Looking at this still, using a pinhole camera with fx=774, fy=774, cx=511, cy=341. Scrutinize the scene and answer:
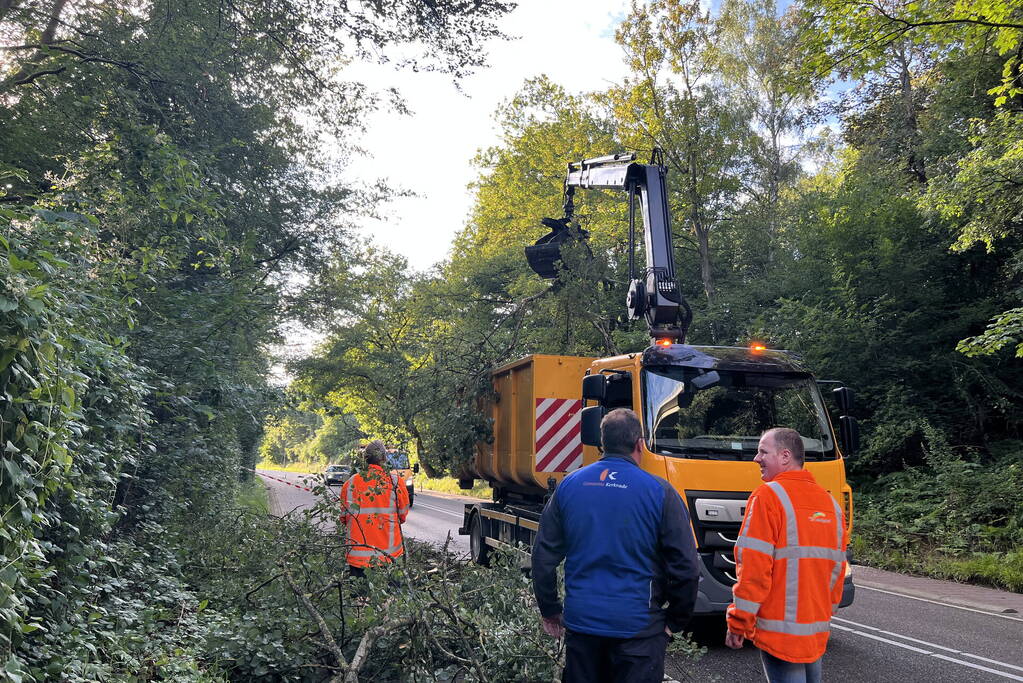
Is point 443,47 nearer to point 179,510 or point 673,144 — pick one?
point 179,510

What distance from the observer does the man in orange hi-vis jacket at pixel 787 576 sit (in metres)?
3.92

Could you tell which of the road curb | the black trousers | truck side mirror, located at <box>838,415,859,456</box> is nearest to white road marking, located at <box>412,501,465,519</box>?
the road curb

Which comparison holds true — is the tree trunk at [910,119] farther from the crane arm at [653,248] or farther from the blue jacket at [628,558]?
the blue jacket at [628,558]

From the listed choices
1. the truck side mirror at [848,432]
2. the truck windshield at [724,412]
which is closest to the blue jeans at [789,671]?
the truck windshield at [724,412]

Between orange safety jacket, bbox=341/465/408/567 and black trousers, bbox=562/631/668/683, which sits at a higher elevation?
orange safety jacket, bbox=341/465/408/567

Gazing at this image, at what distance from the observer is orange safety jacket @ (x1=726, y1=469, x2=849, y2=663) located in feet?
12.9

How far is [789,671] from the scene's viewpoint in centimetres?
393

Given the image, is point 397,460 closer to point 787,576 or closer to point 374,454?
point 374,454

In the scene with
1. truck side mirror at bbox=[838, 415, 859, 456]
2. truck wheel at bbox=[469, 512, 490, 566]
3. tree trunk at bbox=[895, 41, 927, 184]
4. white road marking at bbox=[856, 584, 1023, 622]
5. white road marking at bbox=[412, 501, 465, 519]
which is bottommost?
white road marking at bbox=[856, 584, 1023, 622]

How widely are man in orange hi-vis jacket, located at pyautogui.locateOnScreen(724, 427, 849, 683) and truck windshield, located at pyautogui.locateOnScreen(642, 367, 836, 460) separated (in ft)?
9.14

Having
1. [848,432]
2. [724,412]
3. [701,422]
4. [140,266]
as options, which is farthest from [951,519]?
[140,266]

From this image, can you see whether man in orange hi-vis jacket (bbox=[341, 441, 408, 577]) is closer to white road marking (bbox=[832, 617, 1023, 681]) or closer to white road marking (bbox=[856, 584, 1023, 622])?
white road marking (bbox=[832, 617, 1023, 681])

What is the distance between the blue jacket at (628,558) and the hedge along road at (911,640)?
1632mm

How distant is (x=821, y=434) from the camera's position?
722 centimetres
